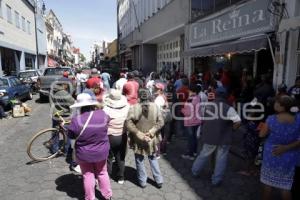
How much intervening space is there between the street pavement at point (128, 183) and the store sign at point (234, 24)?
490 centimetres

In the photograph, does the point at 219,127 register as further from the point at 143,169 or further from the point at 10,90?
the point at 10,90

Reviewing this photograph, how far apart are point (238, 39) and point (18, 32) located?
823 inches

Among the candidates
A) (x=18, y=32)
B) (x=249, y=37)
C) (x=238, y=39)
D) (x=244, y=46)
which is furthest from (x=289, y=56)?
(x=18, y=32)

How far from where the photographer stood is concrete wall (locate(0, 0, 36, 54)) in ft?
64.8

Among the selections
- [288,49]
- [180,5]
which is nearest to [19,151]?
[288,49]

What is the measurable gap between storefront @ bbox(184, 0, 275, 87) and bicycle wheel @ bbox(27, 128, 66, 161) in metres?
5.74

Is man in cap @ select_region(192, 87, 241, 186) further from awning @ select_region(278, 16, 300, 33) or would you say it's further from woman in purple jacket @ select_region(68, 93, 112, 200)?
awning @ select_region(278, 16, 300, 33)

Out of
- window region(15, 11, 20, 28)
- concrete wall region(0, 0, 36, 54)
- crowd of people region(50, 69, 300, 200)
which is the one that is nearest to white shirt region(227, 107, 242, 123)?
crowd of people region(50, 69, 300, 200)

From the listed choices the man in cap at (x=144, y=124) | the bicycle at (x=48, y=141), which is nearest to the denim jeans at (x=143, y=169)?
the man in cap at (x=144, y=124)

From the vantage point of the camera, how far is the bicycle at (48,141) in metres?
5.86

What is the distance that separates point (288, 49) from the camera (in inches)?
297

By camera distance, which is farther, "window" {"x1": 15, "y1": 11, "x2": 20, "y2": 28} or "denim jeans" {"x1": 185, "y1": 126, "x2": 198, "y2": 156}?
"window" {"x1": 15, "y1": 11, "x2": 20, "y2": 28}

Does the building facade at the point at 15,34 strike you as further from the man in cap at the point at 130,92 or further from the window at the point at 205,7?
the man in cap at the point at 130,92

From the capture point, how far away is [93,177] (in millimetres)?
4012
